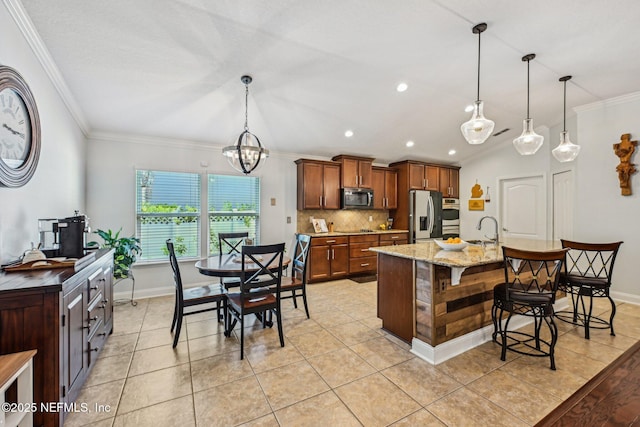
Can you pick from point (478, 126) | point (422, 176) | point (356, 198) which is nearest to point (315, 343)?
point (478, 126)

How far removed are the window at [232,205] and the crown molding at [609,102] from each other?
5.54 m

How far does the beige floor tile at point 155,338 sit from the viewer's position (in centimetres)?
273

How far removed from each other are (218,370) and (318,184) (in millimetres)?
3710

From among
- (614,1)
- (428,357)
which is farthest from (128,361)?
(614,1)

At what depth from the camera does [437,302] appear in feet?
7.98

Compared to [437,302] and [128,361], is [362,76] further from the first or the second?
[128,361]

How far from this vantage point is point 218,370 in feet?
7.54

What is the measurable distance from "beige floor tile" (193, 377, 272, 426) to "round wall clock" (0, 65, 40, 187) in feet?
6.61

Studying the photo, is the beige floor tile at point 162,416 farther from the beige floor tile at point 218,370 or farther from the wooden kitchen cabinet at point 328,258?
the wooden kitchen cabinet at point 328,258

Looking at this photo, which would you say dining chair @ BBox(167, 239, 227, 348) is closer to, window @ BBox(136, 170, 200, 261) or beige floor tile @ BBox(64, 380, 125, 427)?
beige floor tile @ BBox(64, 380, 125, 427)

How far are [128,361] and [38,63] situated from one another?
2730 mm

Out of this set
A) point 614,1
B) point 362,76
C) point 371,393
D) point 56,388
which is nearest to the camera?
point 56,388

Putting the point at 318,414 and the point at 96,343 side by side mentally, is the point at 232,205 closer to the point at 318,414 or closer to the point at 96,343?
the point at 96,343

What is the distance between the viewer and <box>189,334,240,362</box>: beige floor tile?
2559 millimetres
